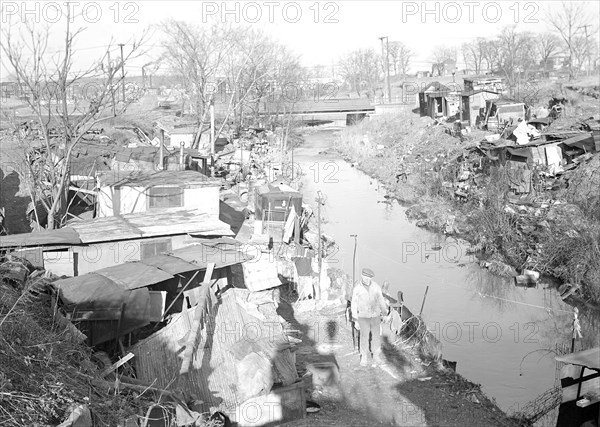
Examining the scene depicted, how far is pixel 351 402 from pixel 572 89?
117 ft

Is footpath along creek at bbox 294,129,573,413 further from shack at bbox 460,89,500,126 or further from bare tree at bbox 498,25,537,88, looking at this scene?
bare tree at bbox 498,25,537,88

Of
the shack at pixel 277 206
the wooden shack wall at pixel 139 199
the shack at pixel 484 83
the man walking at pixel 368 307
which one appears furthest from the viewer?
the shack at pixel 484 83

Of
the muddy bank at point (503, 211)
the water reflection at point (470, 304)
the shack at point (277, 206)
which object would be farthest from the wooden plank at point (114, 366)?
the muddy bank at point (503, 211)

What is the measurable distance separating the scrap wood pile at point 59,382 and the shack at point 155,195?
7.30 meters

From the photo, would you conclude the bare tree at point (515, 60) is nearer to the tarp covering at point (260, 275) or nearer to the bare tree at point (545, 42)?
the bare tree at point (545, 42)

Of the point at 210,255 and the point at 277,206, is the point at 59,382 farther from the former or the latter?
the point at 277,206

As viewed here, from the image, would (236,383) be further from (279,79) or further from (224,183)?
(279,79)

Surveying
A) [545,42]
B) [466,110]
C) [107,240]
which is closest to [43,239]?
[107,240]

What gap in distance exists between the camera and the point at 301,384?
8.05 metres

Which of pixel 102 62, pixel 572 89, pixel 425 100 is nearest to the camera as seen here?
pixel 102 62

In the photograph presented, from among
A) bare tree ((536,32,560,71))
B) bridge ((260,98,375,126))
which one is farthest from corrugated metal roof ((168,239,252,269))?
bare tree ((536,32,560,71))

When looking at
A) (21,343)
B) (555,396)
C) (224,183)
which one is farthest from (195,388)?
(224,183)

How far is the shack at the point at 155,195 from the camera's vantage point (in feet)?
49.2

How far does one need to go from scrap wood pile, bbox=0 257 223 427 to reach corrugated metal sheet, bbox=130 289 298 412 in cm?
40
